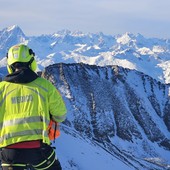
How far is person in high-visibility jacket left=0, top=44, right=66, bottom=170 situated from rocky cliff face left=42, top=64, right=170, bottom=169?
111393 mm

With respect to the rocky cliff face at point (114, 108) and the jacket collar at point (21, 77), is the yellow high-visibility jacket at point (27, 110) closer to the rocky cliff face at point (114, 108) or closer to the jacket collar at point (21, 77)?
the jacket collar at point (21, 77)

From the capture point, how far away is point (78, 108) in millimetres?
131125

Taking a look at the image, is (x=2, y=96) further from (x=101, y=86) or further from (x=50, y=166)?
(x=101, y=86)

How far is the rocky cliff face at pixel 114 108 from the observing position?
420ft

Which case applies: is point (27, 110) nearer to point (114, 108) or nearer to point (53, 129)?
point (53, 129)

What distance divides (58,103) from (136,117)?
13518cm

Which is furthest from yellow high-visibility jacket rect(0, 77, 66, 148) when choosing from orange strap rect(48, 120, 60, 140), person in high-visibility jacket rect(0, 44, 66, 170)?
orange strap rect(48, 120, 60, 140)

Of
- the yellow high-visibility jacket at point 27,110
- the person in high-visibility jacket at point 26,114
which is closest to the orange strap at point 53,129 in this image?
the person in high-visibility jacket at point 26,114

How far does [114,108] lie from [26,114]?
12997cm

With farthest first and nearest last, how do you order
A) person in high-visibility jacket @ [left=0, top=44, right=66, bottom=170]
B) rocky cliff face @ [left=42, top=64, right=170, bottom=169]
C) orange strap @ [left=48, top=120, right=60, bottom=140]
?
rocky cliff face @ [left=42, top=64, right=170, bottom=169]
orange strap @ [left=48, top=120, right=60, bottom=140]
person in high-visibility jacket @ [left=0, top=44, right=66, bottom=170]

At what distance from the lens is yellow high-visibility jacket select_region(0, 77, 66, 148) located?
31.5 feet

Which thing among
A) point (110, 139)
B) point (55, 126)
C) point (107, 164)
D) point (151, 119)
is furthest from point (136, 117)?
point (55, 126)

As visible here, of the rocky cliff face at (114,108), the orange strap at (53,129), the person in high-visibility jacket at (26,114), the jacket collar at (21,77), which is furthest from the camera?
the rocky cliff face at (114,108)

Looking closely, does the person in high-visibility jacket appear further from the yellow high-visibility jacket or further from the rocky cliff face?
the rocky cliff face
